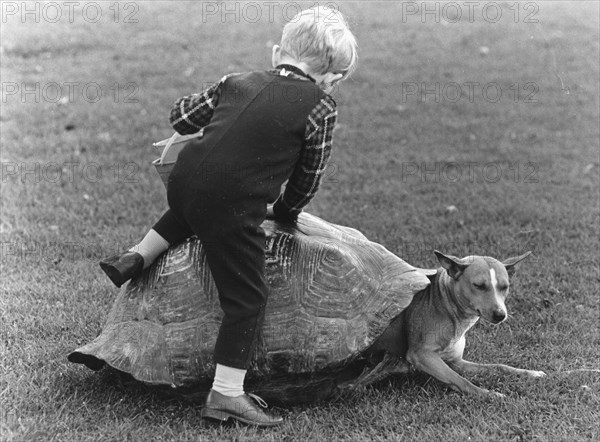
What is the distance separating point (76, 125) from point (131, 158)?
1.49 metres

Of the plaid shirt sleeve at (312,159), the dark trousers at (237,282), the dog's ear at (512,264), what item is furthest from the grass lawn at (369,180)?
the plaid shirt sleeve at (312,159)

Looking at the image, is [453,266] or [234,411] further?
[453,266]

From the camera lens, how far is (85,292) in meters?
6.17

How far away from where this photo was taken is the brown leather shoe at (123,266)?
A: 4.73m

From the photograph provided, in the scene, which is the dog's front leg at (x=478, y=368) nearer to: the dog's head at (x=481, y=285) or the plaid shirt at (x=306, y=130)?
the dog's head at (x=481, y=285)

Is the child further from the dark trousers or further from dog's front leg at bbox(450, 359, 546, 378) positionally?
dog's front leg at bbox(450, 359, 546, 378)

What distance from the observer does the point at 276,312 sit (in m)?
4.53

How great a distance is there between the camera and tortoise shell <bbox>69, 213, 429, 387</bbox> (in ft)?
14.6

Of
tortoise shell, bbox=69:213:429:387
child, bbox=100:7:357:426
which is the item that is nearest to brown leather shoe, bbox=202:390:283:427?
child, bbox=100:7:357:426

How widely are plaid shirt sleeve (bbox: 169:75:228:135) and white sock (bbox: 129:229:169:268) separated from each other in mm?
712

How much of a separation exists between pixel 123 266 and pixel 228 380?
1.01 m

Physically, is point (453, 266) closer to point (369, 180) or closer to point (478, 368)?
point (478, 368)

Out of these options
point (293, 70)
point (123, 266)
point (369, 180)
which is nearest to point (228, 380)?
point (123, 266)

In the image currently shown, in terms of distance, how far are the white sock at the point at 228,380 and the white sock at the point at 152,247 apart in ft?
3.03
